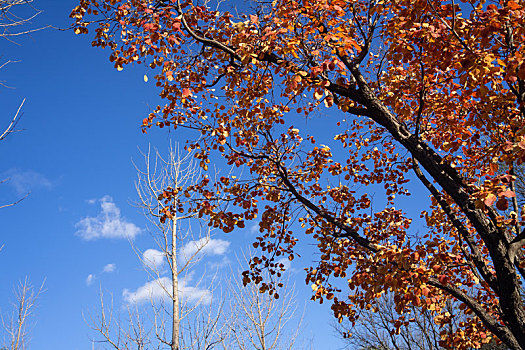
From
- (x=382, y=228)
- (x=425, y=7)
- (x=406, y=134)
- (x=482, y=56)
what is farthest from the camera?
(x=382, y=228)

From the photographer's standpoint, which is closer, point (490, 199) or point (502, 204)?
point (490, 199)

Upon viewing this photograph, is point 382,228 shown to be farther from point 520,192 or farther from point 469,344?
point 520,192

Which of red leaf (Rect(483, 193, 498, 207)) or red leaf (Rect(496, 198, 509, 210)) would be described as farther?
red leaf (Rect(496, 198, 509, 210))

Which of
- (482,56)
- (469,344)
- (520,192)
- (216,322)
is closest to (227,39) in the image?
(482,56)

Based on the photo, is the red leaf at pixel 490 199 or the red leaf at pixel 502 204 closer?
the red leaf at pixel 490 199

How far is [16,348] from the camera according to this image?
1300 centimetres

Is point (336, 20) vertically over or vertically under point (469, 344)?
over

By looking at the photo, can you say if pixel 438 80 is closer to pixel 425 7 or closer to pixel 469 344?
pixel 425 7

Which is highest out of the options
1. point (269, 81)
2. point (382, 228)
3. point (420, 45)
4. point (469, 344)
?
point (269, 81)

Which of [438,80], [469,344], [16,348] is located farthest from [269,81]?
[16,348]

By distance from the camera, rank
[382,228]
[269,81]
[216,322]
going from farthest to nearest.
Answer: [216,322] < [382,228] < [269,81]

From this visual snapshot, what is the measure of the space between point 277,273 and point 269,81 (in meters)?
2.88

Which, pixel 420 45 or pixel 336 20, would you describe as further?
pixel 336 20

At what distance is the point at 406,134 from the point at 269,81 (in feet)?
6.60
